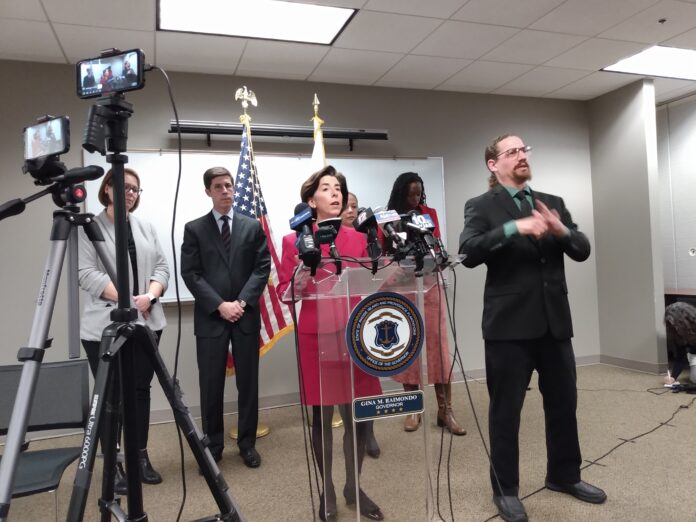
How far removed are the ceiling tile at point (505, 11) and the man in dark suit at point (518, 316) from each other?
161 centimetres

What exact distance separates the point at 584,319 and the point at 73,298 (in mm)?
5128

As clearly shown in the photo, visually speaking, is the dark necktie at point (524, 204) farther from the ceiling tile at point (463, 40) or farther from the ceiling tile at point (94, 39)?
the ceiling tile at point (94, 39)

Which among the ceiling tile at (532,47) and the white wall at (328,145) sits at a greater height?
the ceiling tile at (532,47)

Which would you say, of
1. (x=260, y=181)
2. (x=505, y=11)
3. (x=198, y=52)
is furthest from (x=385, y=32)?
(x=260, y=181)

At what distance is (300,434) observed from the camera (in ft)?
11.1

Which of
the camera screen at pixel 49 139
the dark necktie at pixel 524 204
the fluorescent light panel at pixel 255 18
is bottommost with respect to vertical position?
the dark necktie at pixel 524 204

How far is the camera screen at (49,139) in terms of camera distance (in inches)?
49.7

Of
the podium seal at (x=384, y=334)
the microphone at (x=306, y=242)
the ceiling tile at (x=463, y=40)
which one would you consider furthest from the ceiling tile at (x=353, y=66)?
the podium seal at (x=384, y=334)

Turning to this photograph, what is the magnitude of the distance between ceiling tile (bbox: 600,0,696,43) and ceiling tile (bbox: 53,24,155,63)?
341cm

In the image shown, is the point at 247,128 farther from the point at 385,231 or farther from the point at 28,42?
the point at 385,231

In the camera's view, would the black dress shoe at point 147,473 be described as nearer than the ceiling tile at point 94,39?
Yes

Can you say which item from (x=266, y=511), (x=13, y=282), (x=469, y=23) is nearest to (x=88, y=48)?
(x=13, y=282)

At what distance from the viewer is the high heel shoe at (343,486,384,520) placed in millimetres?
1645

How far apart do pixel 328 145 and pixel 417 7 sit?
58.7 inches
